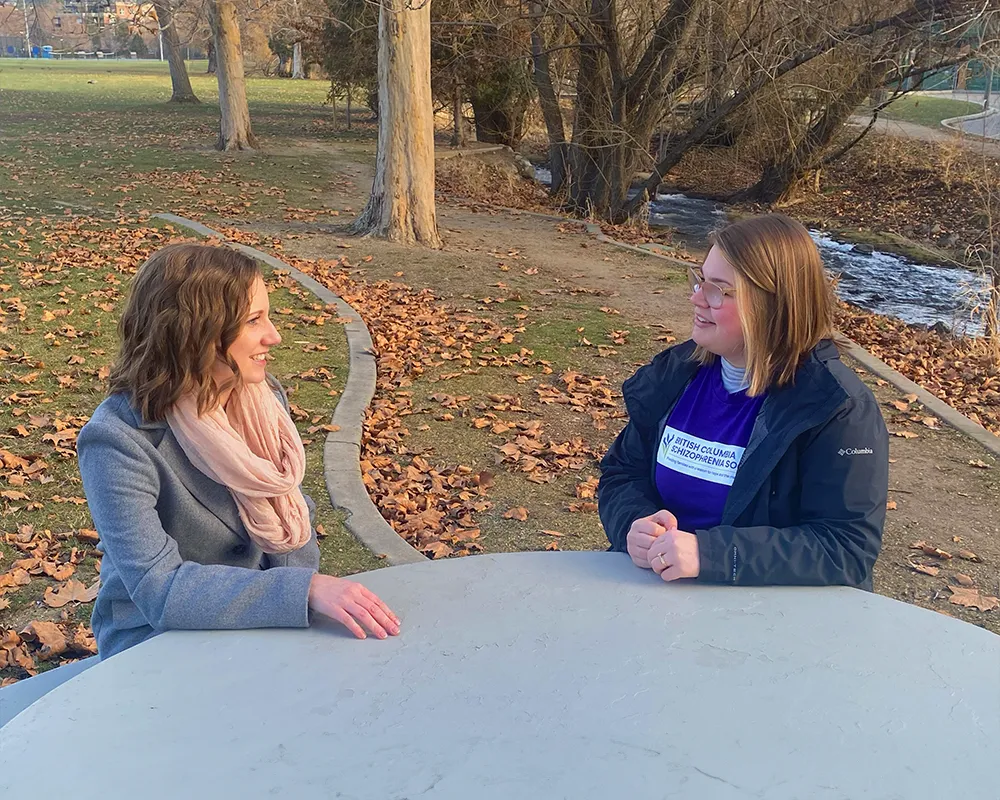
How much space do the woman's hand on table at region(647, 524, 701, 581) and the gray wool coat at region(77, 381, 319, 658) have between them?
75 centimetres

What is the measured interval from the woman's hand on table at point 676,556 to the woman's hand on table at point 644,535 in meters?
0.05

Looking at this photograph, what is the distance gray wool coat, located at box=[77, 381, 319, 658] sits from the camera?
1918 millimetres

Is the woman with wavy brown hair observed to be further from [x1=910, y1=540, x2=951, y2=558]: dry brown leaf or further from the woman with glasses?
[x1=910, y1=540, x2=951, y2=558]: dry brown leaf

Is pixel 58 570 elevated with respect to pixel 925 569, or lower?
elevated

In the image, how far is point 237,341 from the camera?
86.1 inches

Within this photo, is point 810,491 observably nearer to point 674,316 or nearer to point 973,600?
point 973,600

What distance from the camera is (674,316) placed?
9.20m

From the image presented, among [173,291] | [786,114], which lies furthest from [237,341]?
[786,114]

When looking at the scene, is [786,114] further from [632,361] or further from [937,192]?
[632,361]

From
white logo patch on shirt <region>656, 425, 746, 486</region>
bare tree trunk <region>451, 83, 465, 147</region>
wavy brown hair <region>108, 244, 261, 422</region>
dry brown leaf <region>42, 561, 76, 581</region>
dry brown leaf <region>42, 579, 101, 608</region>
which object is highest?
bare tree trunk <region>451, 83, 465, 147</region>

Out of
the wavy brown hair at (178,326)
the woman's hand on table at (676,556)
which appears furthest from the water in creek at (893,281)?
the wavy brown hair at (178,326)

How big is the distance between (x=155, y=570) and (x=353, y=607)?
0.44 meters

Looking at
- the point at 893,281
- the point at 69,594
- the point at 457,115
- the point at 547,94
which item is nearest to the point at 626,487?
the point at 69,594

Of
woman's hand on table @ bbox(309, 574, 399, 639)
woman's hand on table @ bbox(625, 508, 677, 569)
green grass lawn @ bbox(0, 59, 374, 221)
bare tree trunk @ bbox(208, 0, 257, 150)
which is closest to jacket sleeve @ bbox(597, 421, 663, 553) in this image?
woman's hand on table @ bbox(625, 508, 677, 569)
